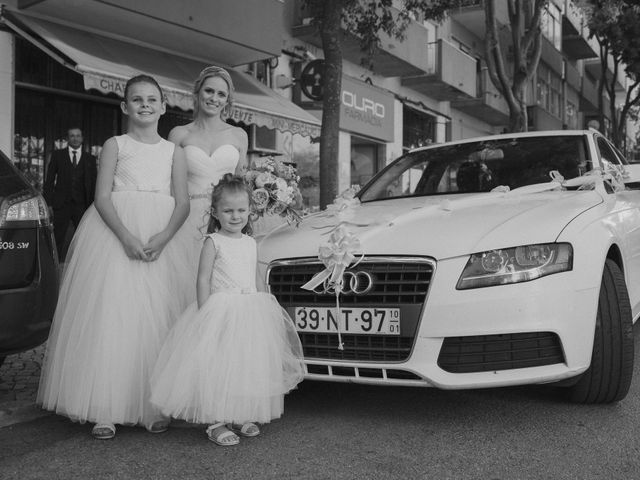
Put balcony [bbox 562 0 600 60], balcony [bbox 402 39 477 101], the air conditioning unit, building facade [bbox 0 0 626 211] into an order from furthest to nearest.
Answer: balcony [bbox 562 0 600 60], balcony [bbox 402 39 477 101], the air conditioning unit, building facade [bbox 0 0 626 211]

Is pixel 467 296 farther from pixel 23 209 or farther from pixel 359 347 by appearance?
pixel 23 209

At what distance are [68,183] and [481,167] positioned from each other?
5.36 metres

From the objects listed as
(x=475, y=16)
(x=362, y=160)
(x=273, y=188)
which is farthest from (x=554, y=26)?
(x=273, y=188)

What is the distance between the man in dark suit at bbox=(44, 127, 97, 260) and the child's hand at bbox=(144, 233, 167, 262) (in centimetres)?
538

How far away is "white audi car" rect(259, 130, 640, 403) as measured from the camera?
9.45 ft

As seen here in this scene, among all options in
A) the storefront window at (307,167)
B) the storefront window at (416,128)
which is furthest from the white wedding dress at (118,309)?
the storefront window at (416,128)

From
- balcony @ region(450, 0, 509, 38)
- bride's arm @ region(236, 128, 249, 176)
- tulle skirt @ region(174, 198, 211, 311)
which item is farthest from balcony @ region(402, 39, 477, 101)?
tulle skirt @ region(174, 198, 211, 311)

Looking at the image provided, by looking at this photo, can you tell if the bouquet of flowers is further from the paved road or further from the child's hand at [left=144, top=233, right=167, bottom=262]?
the paved road

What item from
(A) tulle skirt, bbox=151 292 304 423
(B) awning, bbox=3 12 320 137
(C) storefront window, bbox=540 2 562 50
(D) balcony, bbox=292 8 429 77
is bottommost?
(A) tulle skirt, bbox=151 292 304 423

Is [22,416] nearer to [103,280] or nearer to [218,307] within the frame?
[103,280]

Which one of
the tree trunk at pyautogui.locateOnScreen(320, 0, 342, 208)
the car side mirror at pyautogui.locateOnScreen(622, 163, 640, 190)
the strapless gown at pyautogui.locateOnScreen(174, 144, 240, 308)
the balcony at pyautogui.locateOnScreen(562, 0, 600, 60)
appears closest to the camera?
the strapless gown at pyautogui.locateOnScreen(174, 144, 240, 308)

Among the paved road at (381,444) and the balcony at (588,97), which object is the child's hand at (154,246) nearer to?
the paved road at (381,444)

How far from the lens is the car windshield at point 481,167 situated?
436 centimetres

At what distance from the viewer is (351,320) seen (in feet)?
10.1
